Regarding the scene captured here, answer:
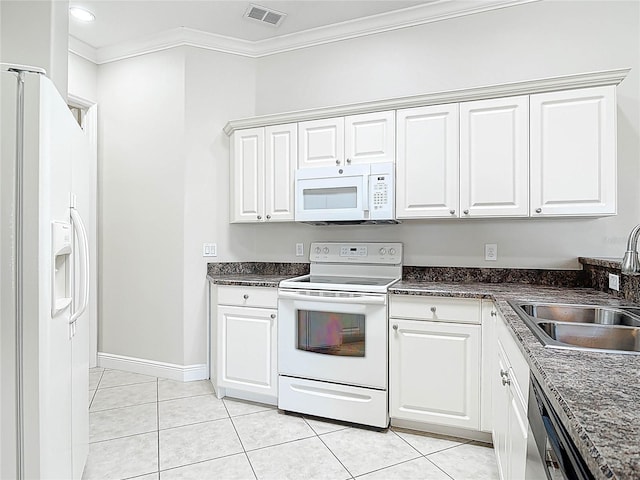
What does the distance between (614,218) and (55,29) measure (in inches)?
128

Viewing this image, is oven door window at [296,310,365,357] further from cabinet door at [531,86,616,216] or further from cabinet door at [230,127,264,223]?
cabinet door at [531,86,616,216]

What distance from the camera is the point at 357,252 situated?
3.08 meters

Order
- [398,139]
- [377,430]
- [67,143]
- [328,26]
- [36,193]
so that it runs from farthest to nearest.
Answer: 1. [328,26]
2. [398,139]
3. [377,430]
4. [67,143]
5. [36,193]

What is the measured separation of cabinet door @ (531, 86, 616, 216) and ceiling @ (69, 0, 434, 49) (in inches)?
53.1

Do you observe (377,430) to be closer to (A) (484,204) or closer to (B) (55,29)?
(A) (484,204)

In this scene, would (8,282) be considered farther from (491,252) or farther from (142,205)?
(491,252)

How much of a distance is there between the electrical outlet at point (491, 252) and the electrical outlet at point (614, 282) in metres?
0.72

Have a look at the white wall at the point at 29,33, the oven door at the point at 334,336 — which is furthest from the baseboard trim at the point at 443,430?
the white wall at the point at 29,33

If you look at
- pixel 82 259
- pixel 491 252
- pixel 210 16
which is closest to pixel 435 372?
pixel 491 252

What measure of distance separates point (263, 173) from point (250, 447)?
6.29ft

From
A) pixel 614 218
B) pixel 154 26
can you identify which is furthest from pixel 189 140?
pixel 614 218

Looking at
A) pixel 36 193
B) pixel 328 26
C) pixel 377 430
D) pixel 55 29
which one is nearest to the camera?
pixel 36 193

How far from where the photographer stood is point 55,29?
174 cm

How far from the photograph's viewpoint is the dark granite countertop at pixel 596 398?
566 mm
